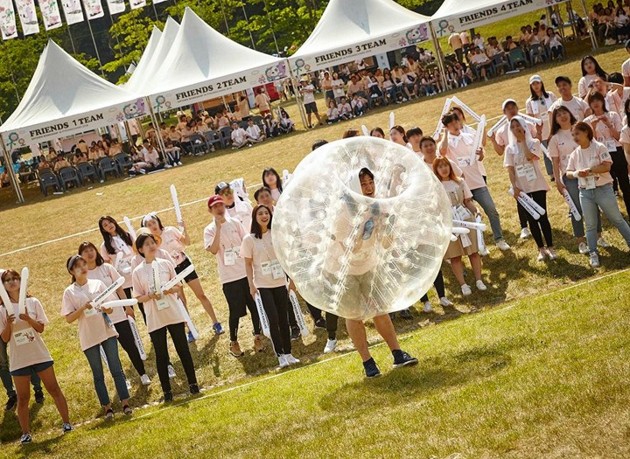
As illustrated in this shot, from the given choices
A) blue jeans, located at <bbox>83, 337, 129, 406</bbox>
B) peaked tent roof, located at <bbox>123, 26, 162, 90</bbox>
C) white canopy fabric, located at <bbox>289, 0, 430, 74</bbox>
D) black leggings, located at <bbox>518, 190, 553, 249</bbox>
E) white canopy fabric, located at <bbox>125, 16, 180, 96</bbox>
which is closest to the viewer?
blue jeans, located at <bbox>83, 337, 129, 406</bbox>

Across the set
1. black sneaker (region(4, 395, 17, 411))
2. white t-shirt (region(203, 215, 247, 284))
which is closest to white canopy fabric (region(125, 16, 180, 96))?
white t-shirt (region(203, 215, 247, 284))

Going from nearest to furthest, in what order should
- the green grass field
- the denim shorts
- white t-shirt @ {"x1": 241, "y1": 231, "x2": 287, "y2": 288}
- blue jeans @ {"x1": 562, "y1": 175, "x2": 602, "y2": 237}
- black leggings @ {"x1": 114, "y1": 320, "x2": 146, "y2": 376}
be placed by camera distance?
the green grass field < the denim shorts < white t-shirt @ {"x1": 241, "y1": 231, "x2": 287, "y2": 288} < black leggings @ {"x1": 114, "y1": 320, "x2": 146, "y2": 376} < blue jeans @ {"x1": 562, "y1": 175, "x2": 602, "y2": 237}

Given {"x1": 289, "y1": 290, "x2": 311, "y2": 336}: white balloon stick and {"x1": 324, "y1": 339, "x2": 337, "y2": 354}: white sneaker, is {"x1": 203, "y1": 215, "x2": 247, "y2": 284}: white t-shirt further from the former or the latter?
{"x1": 324, "y1": 339, "x2": 337, "y2": 354}: white sneaker

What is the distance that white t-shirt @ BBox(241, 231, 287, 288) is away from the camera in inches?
426

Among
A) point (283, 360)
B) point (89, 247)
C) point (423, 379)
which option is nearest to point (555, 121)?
point (283, 360)

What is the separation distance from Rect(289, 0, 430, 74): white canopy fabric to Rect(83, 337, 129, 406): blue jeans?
19160 mm

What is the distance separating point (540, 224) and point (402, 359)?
171 inches

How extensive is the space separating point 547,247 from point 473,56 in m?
18.3

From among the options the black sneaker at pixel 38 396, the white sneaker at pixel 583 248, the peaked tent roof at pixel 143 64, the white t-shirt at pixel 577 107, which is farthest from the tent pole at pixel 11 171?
the white sneaker at pixel 583 248

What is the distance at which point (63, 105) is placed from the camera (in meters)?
28.8

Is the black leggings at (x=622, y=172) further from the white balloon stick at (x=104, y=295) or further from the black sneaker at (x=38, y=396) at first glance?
the black sneaker at (x=38, y=396)

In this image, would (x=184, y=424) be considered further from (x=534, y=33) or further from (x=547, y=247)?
(x=534, y=33)

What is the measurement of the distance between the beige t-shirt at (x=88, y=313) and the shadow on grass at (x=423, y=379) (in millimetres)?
3142

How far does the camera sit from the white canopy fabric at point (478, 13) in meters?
28.7
